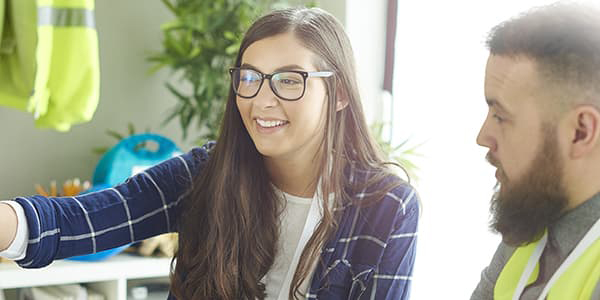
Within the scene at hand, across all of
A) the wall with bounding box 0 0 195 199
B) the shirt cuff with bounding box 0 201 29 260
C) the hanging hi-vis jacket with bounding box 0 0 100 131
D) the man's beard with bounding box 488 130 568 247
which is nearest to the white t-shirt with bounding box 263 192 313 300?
the shirt cuff with bounding box 0 201 29 260

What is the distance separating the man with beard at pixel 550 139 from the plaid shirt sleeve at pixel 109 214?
753 mm

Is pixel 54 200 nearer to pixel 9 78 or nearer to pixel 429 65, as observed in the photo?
pixel 9 78

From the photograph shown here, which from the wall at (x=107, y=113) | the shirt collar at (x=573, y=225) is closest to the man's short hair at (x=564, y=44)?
the shirt collar at (x=573, y=225)

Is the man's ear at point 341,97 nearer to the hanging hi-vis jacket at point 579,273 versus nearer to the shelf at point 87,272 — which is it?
the hanging hi-vis jacket at point 579,273

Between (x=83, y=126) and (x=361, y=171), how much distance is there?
5.27 ft

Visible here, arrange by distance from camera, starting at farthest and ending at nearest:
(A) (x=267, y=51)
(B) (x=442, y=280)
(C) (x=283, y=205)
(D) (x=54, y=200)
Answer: (B) (x=442, y=280) < (C) (x=283, y=205) < (A) (x=267, y=51) < (D) (x=54, y=200)

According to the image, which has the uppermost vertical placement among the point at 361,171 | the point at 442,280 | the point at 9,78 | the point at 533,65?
the point at 533,65

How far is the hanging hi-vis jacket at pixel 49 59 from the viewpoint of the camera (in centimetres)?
197

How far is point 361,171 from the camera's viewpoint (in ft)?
5.34

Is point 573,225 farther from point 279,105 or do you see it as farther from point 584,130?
point 279,105

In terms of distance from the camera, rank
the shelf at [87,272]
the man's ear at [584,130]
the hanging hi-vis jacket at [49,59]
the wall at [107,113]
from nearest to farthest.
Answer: the man's ear at [584,130]
the hanging hi-vis jacket at [49,59]
the shelf at [87,272]
the wall at [107,113]

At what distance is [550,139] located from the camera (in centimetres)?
92

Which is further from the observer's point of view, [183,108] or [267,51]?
[183,108]

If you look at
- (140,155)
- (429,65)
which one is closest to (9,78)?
(140,155)
